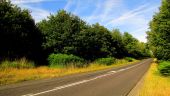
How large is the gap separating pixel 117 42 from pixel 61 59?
4834 cm

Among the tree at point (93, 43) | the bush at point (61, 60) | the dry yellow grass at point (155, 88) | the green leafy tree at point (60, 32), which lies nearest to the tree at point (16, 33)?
the bush at point (61, 60)

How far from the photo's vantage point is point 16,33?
116 ft

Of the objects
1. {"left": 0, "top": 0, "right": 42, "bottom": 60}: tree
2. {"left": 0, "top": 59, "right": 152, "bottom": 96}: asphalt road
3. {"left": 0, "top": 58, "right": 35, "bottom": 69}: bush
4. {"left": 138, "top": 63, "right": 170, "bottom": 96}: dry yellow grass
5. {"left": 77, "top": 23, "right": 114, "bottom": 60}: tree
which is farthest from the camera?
{"left": 77, "top": 23, "right": 114, "bottom": 60}: tree

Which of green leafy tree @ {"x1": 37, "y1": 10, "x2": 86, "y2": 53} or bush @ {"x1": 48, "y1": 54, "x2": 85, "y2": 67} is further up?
green leafy tree @ {"x1": 37, "y1": 10, "x2": 86, "y2": 53}

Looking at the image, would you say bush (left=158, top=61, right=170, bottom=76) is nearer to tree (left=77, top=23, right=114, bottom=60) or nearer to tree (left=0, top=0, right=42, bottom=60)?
tree (left=0, top=0, right=42, bottom=60)

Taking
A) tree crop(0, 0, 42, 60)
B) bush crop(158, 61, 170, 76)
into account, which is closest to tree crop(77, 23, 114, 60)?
tree crop(0, 0, 42, 60)

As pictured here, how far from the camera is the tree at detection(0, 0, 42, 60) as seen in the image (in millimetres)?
33906

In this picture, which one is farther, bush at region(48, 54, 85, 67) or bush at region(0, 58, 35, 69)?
bush at region(48, 54, 85, 67)

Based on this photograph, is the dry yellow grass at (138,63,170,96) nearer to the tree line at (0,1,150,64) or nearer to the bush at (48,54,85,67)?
the tree line at (0,1,150,64)

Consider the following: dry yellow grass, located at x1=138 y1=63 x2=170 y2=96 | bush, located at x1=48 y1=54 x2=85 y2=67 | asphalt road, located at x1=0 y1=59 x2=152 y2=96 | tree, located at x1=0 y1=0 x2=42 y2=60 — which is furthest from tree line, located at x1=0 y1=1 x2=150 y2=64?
dry yellow grass, located at x1=138 y1=63 x2=170 y2=96

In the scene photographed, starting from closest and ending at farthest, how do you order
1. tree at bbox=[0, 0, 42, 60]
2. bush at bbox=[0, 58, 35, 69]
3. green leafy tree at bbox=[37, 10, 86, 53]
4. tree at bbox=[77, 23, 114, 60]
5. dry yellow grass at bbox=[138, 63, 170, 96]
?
dry yellow grass at bbox=[138, 63, 170, 96]
bush at bbox=[0, 58, 35, 69]
tree at bbox=[0, 0, 42, 60]
green leafy tree at bbox=[37, 10, 86, 53]
tree at bbox=[77, 23, 114, 60]

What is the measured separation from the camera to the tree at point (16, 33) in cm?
3391

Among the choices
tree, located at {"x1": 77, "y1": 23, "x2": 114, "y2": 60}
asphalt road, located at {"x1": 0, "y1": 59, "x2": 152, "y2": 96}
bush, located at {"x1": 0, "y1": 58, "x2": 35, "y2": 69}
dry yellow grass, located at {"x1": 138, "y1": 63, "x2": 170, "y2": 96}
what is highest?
tree, located at {"x1": 77, "y1": 23, "x2": 114, "y2": 60}

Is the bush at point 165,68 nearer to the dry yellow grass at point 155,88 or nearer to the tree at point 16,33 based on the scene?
the dry yellow grass at point 155,88
